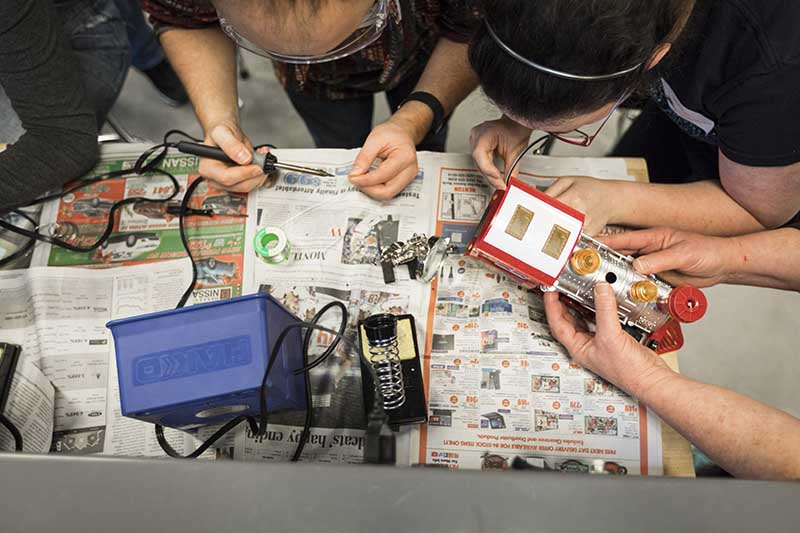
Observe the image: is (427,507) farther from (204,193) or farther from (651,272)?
(204,193)

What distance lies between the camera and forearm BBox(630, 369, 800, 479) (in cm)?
67

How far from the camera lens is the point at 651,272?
0.83m

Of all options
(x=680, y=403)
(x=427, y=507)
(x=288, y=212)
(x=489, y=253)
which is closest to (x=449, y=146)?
(x=288, y=212)

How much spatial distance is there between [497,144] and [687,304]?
381 mm

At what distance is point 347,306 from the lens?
894mm

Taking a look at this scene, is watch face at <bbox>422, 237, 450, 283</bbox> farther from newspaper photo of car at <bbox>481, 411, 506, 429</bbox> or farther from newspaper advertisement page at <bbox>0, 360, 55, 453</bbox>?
newspaper advertisement page at <bbox>0, 360, 55, 453</bbox>

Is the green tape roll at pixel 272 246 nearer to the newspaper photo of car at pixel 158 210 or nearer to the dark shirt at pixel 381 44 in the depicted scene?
the newspaper photo of car at pixel 158 210

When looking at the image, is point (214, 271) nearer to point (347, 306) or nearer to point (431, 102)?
point (347, 306)

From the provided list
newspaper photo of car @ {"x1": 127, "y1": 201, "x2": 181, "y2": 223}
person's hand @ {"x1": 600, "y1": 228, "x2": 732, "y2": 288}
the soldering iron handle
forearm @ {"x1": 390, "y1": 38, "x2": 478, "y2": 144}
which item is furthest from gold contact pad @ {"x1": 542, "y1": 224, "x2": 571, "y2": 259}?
newspaper photo of car @ {"x1": 127, "y1": 201, "x2": 181, "y2": 223}

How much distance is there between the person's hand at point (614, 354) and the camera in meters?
0.77

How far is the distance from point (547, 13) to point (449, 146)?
118 cm

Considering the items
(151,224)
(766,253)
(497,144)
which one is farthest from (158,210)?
(766,253)

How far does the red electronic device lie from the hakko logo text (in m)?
0.36

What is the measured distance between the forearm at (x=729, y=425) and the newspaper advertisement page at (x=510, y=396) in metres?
0.07
